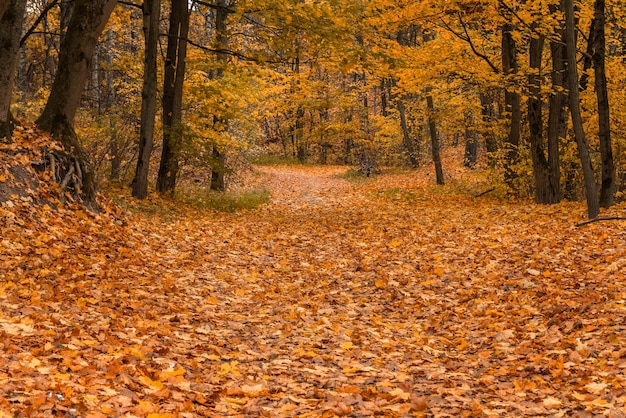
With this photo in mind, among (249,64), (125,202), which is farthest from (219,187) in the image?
(125,202)

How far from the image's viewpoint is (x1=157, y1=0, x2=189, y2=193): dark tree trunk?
49.1 feet

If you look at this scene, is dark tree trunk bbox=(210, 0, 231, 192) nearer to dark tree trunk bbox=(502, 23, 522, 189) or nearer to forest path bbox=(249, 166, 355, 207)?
forest path bbox=(249, 166, 355, 207)

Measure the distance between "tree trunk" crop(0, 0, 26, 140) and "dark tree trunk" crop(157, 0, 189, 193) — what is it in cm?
559

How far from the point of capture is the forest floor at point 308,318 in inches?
174

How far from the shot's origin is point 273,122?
51.2m

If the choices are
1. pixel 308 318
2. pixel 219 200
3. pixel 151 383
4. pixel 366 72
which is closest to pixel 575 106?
pixel 366 72

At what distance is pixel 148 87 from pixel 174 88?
5.76 ft

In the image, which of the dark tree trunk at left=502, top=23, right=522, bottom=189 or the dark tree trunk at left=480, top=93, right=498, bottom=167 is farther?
the dark tree trunk at left=480, top=93, right=498, bottom=167

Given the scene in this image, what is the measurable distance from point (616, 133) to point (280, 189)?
13.9 metres

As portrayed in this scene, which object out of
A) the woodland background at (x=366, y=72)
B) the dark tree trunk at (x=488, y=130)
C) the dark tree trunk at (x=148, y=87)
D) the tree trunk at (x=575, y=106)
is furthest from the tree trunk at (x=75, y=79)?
the dark tree trunk at (x=488, y=130)

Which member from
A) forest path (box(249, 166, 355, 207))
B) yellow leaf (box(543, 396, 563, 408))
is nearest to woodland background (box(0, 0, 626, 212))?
forest path (box(249, 166, 355, 207))

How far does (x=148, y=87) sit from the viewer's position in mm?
13500

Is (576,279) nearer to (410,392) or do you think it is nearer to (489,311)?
(489,311)

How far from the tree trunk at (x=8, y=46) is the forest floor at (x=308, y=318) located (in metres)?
1.94
